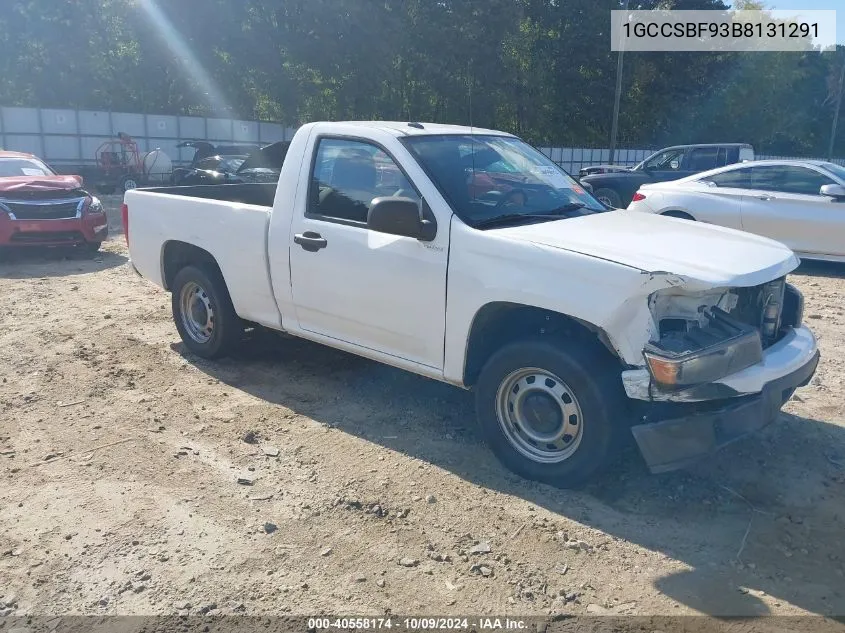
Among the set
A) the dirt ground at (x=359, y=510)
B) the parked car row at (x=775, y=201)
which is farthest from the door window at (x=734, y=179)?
the dirt ground at (x=359, y=510)

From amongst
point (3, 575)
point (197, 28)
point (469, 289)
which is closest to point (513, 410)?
point (469, 289)

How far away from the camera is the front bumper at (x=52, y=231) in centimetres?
1037

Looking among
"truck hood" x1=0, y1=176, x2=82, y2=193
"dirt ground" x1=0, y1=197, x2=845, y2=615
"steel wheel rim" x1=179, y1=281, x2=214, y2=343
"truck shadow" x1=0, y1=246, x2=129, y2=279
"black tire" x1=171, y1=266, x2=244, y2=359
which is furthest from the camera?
"truck hood" x1=0, y1=176, x2=82, y2=193

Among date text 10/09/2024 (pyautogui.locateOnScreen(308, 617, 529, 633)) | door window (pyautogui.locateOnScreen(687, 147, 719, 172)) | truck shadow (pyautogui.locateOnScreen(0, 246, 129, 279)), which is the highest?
door window (pyautogui.locateOnScreen(687, 147, 719, 172))

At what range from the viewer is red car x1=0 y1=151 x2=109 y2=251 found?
10.4m

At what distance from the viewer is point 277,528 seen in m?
3.76

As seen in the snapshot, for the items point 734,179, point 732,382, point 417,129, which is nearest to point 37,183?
point 417,129

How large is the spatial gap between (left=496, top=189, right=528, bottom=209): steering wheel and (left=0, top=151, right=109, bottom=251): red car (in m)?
8.36

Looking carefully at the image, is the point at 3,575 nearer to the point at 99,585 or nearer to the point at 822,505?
the point at 99,585

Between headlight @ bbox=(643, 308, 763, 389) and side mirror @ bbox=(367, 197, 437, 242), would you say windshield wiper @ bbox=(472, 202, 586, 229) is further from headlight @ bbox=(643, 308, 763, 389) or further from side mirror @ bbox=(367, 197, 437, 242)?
headlight @ bbox=(643, 308, 763, 389)

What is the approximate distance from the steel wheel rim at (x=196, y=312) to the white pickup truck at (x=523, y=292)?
1.79 feet

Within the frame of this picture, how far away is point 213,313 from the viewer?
6.10m

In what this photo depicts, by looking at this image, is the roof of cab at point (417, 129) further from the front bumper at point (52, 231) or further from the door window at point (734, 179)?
the front bumper at point (52, 231)

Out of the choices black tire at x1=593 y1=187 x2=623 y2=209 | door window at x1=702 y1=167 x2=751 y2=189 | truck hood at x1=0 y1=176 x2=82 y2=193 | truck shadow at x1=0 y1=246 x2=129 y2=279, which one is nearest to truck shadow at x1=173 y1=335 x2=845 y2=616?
truck shadow at x1=0 y1=246 x2=129 y2=279
